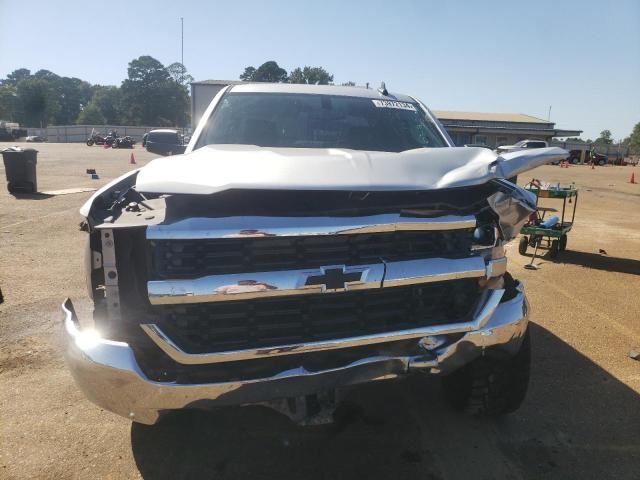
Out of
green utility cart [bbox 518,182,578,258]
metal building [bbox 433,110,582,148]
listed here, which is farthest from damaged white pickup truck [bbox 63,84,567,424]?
A: metal building [bbox 433,110,582,148]

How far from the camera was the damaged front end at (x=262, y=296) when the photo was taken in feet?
6.46

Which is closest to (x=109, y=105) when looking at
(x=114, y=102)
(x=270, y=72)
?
(x=114, y=102)

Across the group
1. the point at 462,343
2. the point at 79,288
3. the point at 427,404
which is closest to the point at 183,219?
the point at 462,343

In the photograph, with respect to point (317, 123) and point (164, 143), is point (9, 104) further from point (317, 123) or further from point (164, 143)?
point (317, 123)

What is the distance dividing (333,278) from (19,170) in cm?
1259

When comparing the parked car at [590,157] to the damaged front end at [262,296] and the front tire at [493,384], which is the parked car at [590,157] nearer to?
the front tire at [493,384]

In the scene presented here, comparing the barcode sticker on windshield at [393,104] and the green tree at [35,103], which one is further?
the green tree at [35,103]

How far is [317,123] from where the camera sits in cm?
365

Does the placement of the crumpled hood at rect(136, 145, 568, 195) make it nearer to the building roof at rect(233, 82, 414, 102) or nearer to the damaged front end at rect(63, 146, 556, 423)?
the damaged front end at rect(63, 146, 556, 423)

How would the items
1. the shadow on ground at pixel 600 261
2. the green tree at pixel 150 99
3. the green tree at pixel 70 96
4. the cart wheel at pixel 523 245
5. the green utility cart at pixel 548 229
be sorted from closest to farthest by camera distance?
1. the shadow on ground at pixel 600 261
2. the green utility cart at pixel 548 229
3. the cart wheel at pixel 523 245
4. the green tree at pixel 150 99
5. the green tree at pixel 70 96

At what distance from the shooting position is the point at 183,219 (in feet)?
6.50

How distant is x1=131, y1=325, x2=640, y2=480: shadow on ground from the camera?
252 cm

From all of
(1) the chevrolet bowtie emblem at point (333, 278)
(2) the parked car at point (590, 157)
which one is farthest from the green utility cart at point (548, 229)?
(2) the parked car at point (590, 157)

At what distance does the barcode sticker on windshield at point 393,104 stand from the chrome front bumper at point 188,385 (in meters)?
2.21
